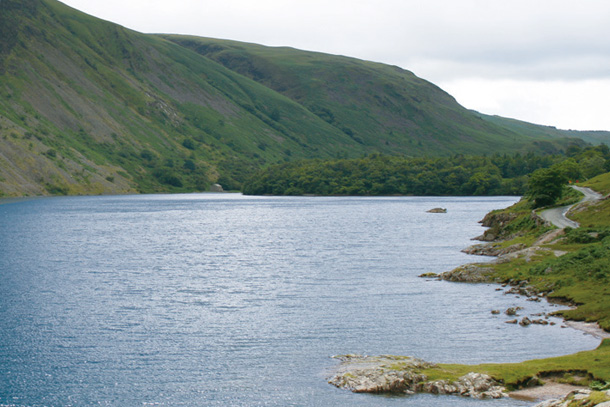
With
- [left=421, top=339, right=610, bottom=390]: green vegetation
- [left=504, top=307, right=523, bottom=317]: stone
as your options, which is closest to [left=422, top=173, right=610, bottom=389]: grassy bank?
[left=421, top=339, right=610, bottom=390]: green vegetation

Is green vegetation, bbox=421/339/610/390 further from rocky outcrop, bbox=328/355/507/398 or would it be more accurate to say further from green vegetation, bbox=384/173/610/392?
rocky outcrop, bbox=328/355/507/398

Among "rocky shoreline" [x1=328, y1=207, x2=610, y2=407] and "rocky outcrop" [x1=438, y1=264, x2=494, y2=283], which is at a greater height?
"rocky outcrop" [x1=438, y1=264, x2=494, y2=283]

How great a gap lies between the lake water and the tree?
26.5 metres

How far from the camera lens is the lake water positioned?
41.8 m

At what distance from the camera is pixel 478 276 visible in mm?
79375

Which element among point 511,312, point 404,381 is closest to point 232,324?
point 404,381

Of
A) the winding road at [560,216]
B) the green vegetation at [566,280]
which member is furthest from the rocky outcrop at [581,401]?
the winding road at [560,216]

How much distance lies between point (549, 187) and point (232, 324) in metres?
97.2

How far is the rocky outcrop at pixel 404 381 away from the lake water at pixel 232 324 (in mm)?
980

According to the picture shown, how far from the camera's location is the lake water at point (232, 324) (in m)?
41.8

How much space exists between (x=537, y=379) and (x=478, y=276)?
40.6 meters

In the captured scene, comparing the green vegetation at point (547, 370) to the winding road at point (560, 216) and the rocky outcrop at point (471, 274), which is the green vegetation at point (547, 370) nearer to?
the rocky outcrop at point (471, 274)

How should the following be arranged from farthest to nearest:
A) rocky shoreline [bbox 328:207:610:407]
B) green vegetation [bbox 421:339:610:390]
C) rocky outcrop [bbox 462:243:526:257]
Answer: rocky outcrop [bbox 462:243:526:257] → green vegetation [bbox 421:339:610:390] → rocky shoreline [bbox 328:207:610:407]

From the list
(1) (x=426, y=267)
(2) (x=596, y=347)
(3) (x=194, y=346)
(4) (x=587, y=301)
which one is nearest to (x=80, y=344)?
(3) (x=194, y=346)
